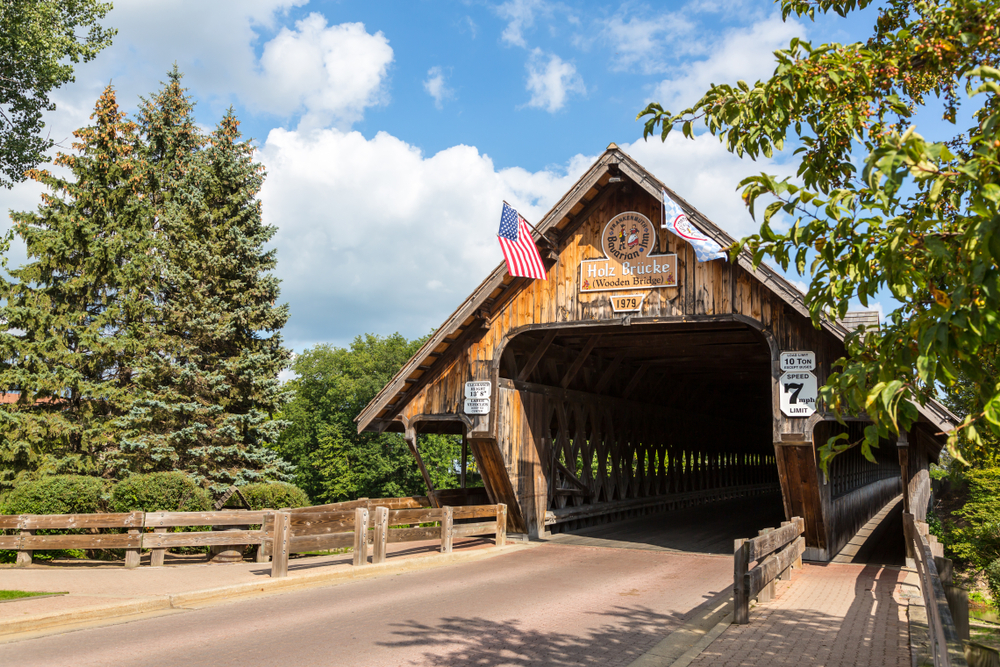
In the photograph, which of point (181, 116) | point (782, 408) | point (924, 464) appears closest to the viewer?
point (782, 408)

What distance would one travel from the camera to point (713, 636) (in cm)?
739

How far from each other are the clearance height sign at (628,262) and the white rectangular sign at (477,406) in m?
3.01

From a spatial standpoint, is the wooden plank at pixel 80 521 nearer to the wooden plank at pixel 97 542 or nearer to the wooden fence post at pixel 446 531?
the wooden plank at pixel 97 542

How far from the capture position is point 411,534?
43.6 ft

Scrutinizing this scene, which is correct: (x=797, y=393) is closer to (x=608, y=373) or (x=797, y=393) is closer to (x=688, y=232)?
(x=688, y=232)

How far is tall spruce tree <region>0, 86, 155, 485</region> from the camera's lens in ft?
70.6

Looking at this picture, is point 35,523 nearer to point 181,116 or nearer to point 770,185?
point 770,185

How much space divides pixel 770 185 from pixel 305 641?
5.98 m

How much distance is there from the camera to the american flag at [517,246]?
1385 cm

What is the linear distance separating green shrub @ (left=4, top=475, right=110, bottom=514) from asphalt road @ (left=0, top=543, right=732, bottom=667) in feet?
20.1

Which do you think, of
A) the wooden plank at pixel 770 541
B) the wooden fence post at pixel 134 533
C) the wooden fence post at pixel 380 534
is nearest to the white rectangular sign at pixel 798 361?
the wooden plank at pixel 770 541

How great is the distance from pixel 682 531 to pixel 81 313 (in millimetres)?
18509

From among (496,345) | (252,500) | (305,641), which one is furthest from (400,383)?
(305,641)

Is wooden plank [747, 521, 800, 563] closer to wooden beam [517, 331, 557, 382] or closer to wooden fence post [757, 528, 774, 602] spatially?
wooden fence post [757, 528, 774, 602]
